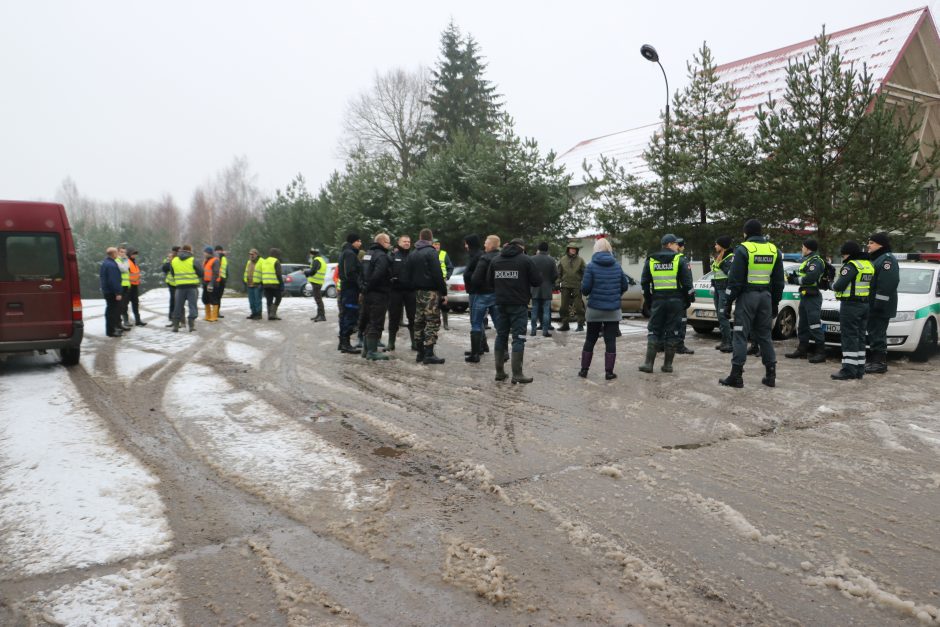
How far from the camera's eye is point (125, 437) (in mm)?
5707

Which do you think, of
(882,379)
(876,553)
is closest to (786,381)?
(882,379)

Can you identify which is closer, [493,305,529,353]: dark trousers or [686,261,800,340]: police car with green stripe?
[493,305,529,353]: dark trousers

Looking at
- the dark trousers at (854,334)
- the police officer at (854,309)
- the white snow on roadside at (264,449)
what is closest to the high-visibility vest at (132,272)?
the white snow on roadside at (264,449)

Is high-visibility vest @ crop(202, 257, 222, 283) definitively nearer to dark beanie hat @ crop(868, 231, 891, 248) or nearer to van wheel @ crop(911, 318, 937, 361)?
dark beanie hat @ crop(868, 231, 891, 248)

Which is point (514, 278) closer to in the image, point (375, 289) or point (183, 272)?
point (375, 289)

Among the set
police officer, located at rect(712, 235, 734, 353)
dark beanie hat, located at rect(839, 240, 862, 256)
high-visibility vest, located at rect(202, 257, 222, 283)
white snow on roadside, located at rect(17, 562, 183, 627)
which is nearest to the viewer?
white snow on roadside, located at rect(17, 562, 183, 627)

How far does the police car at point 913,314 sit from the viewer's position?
10.4 meters

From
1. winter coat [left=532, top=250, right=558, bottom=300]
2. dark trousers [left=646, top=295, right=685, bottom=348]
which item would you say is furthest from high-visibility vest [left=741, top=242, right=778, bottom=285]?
winter coat [left=532, top=250, right=558, bottom=300]

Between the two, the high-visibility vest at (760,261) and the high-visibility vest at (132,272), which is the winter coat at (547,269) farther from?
the high-visibility vest at (132,272)

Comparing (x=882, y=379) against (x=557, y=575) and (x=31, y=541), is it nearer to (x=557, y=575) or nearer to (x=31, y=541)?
(x=557, y=575)

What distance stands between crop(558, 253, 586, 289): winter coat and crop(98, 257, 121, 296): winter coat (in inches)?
355

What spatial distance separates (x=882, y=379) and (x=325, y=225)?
33629 mm

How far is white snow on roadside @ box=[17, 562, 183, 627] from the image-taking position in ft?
9.51

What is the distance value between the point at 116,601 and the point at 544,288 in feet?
36.5
